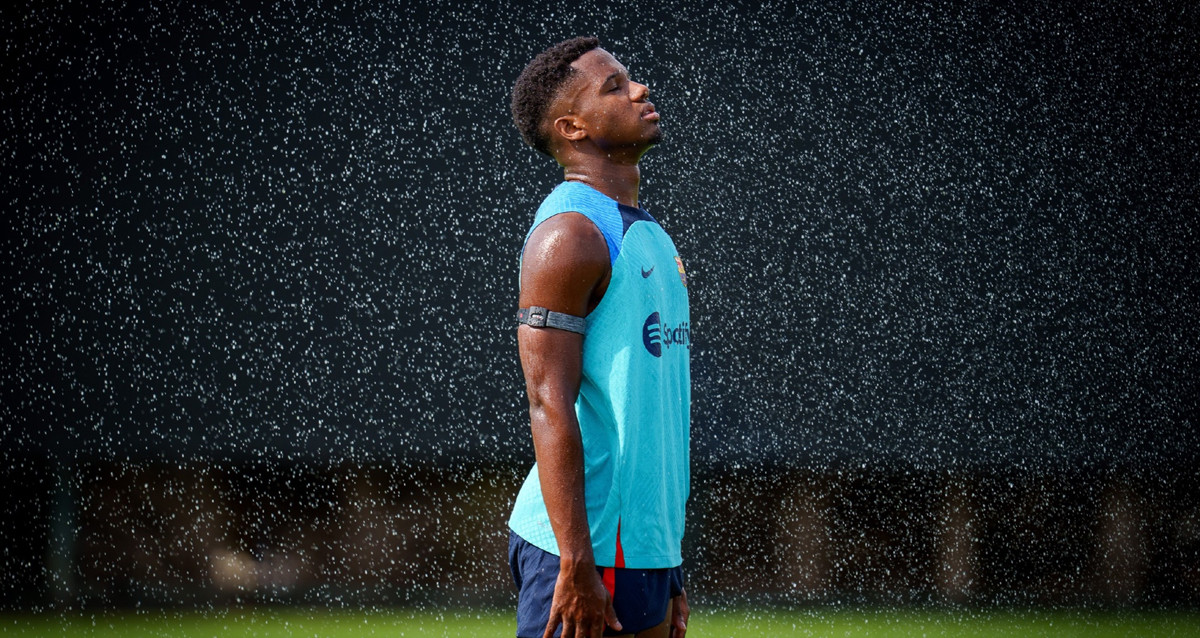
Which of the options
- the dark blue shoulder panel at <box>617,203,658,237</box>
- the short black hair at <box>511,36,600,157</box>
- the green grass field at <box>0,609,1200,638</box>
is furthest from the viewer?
the green grass field at <box>0,609,1200,638</box>

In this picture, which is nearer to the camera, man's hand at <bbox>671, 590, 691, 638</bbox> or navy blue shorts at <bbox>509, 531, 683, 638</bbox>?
navy blue shorts at <bbox>509, 531, 683, 638</bbox>

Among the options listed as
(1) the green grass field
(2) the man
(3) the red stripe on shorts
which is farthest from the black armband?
(1) the green grass field

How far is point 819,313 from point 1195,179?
5.93 feet

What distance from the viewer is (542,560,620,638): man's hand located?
1302mm

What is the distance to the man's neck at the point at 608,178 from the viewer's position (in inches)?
59.0

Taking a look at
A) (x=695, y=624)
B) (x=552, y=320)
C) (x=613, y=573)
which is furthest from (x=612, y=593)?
(x=695, y=624)

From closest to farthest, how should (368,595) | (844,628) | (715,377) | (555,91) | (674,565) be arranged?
(674,565)
(555,91)
(844,628)
(368,595)
(715,377)

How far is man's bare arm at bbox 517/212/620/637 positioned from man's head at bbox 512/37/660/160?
21 centimetres

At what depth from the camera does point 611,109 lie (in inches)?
59.6

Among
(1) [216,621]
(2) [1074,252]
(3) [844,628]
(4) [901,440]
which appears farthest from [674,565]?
(2) [1074,252]

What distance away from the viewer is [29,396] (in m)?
4.74

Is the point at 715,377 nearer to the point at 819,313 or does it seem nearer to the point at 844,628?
the point at 819,313

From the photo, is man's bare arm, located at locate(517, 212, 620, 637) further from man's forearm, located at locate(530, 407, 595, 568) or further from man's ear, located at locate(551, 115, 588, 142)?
man's ear, located at locate(551, 115, 588, 142)

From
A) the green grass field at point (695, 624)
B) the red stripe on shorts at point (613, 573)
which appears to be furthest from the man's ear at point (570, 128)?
the green grass field at point (695, 624)
